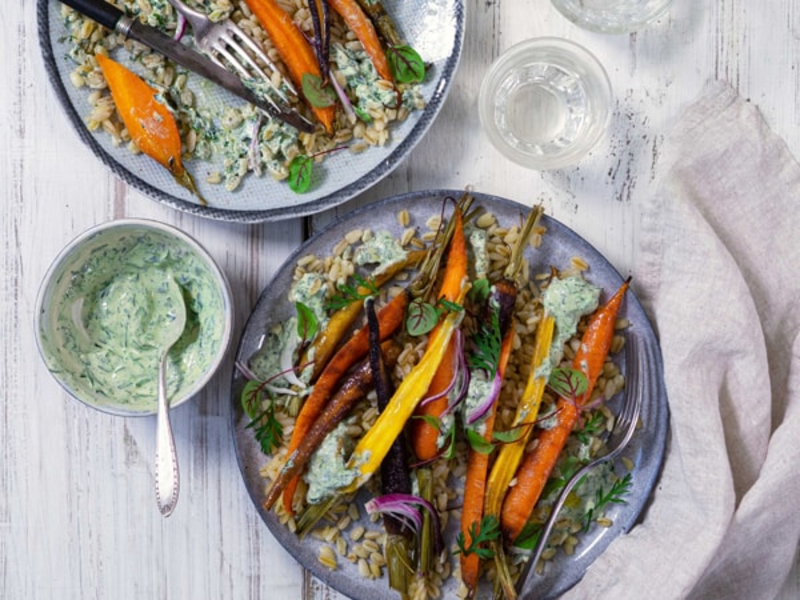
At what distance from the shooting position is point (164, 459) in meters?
1.26

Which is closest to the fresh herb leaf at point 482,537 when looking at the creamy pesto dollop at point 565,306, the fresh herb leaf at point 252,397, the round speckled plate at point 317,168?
the creamy pesto dollop at point 565,306

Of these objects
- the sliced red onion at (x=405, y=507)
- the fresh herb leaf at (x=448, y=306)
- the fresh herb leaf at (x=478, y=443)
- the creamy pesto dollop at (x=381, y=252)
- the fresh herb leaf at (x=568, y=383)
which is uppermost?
the creamy pesto dollop at (x=381, y=252)

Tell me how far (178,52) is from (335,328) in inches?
16.9

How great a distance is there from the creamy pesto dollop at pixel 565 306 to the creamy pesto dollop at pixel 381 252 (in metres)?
0.21

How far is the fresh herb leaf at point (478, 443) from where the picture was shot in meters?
1.26

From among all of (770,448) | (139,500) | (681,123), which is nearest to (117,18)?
(139,500)

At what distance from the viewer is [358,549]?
1.33 metres

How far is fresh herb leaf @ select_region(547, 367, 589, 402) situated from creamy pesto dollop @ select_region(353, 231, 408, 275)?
0.26 m

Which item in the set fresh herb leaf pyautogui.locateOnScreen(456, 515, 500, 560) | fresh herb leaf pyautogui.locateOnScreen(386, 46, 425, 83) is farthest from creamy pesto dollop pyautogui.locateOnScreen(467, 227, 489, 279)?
fresh herb leaf pyautogui.locateOnScreen(456, 515, 500, 560)

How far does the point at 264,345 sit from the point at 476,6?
58 centimetres

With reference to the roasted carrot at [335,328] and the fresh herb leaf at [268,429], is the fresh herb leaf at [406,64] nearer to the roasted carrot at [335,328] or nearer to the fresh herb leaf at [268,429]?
the roasted carrot at [335,328]

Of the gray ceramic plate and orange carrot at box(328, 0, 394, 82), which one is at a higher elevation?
orange carrot at box(328, 0, 394, 82)

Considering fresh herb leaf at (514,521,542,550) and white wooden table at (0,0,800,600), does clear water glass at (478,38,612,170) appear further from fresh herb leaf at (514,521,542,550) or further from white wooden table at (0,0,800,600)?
fresh herb leaf at (514,521,542,550)

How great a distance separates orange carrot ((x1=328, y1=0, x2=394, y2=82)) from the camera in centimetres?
128
